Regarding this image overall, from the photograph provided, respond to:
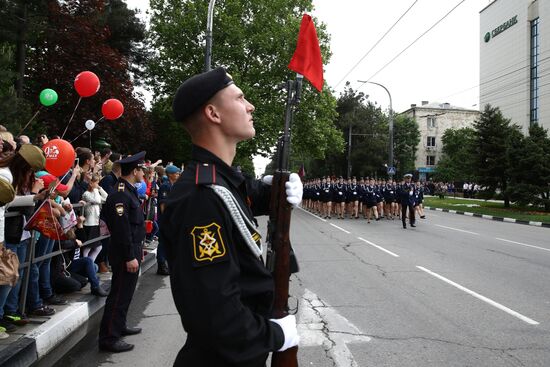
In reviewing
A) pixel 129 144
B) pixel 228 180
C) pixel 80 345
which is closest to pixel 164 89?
pixel 129 144

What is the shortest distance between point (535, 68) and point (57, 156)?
53938 mm

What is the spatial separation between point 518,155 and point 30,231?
26170 mm

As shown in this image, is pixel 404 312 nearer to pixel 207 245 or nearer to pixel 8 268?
pixel 8 268

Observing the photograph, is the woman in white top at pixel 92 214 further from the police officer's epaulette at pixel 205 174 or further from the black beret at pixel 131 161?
the police officer's epaulette at pixel 205 174

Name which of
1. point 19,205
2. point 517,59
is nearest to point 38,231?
point 19,205

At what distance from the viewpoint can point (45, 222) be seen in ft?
15.3

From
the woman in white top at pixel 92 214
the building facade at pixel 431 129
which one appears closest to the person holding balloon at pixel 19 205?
the woman in white top at pixel 92 214

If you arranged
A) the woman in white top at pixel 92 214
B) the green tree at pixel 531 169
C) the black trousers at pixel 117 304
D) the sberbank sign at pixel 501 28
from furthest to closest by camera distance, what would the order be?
the sberbank sign at pixel 501 28, the green tree at pixel 531 169, the woman in white top at pixel 92 214, the black trousers at pixel 117 304

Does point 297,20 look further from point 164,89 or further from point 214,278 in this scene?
point 214,278

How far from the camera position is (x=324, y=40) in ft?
96.2

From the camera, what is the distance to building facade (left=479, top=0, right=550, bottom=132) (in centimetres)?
4528

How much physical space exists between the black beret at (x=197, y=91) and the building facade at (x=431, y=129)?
75.5 metres

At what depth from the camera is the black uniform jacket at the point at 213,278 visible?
4.68 feet

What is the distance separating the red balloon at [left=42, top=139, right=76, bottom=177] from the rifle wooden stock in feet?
12.1
